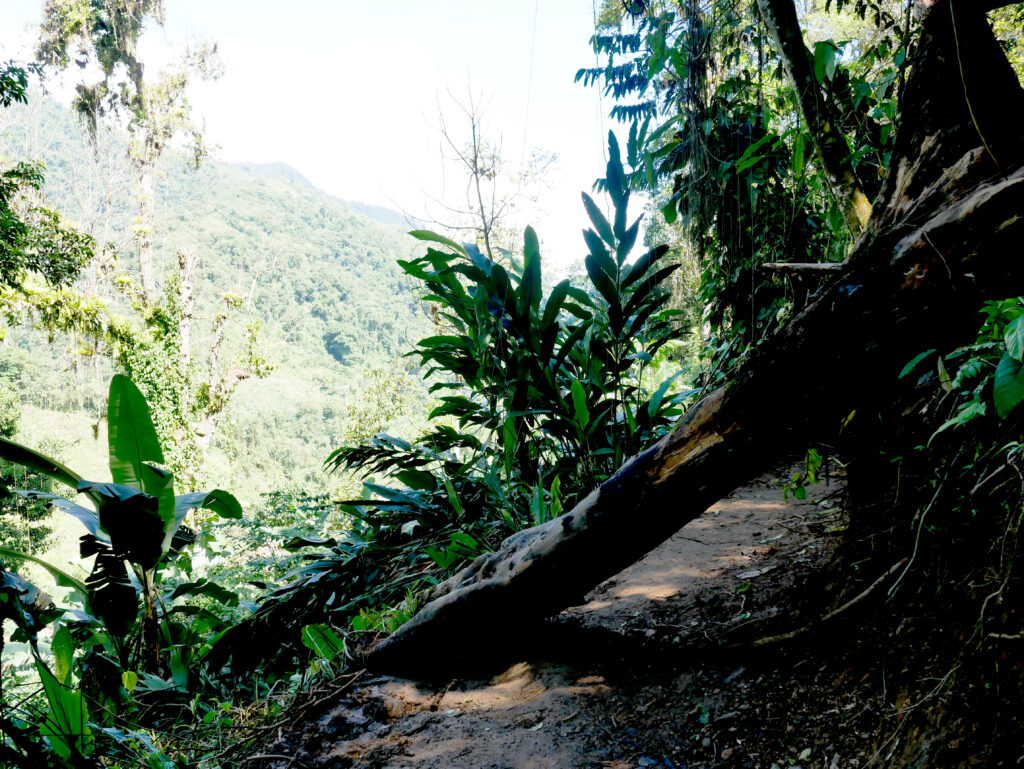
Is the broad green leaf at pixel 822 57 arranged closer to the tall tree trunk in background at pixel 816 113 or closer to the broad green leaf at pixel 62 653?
the tall tree trunk in background at pixel 816 113

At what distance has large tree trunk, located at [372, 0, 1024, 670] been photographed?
1.17 meters

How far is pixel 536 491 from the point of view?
2555mm

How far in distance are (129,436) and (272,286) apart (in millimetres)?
46109

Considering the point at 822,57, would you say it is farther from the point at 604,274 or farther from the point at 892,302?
the point at 604,274

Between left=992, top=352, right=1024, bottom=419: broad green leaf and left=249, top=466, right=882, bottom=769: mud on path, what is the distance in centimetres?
72

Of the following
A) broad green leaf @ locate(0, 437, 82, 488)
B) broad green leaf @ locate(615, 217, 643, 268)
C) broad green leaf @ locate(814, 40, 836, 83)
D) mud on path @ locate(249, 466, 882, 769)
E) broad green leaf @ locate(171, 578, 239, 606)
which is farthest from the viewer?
broad green leaf @ locate(171, 578, 239, 606)

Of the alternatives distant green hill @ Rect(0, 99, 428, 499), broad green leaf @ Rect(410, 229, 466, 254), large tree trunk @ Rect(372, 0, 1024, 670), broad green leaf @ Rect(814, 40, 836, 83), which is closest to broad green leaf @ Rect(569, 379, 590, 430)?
large tree trunk @ Rect(372, 0, 1024, 670)

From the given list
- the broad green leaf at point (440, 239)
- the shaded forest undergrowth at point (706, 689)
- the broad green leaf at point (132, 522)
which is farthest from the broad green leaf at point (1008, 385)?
the broad green leaf at point (132, 522)

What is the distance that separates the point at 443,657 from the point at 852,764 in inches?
53.2

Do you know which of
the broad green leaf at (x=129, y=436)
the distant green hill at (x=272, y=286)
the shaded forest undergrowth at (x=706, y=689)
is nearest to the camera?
the shaded forest undergrowth at (x=706, y=689)

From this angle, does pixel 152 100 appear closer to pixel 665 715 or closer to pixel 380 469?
pixel 380 469

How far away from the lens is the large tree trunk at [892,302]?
117 centimetres

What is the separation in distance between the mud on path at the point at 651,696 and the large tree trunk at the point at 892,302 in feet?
1.24

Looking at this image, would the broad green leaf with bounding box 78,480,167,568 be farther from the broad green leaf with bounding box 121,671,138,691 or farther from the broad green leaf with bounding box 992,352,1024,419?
the broad green leaf with bounding box 992,352,1024,419
